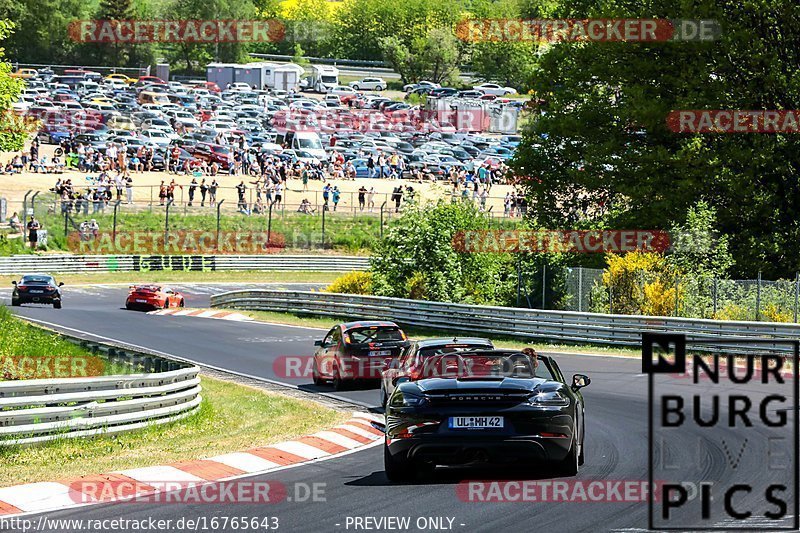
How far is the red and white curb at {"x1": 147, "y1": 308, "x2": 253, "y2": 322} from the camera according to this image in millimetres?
45184

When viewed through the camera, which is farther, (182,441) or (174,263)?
(174,263)

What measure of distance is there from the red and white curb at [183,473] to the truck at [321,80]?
10465 centimetres

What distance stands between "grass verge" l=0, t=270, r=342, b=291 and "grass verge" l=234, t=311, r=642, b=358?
1717cm

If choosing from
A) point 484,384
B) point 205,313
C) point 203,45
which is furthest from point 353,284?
point 203,45

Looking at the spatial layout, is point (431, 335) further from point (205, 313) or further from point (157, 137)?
point (157, 137)

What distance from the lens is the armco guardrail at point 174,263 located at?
2402 inches

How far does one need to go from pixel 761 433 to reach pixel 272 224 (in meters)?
52.9

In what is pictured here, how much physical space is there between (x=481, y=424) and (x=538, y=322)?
72.2 feet

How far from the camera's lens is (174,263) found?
65.8 metres

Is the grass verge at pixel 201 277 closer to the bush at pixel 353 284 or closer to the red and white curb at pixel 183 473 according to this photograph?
the bush at pixel 353 284

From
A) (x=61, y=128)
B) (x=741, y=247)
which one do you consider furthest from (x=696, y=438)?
(x=61, y=128)

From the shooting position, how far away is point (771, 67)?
3750 cm

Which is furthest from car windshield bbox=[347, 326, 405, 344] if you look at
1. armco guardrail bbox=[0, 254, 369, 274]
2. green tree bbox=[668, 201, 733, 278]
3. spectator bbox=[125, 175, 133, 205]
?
spectator bbox=[125, 175, 133, 205]

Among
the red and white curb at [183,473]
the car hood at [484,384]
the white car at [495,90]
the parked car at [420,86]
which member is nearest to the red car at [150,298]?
the red and white curb at [183,473]
